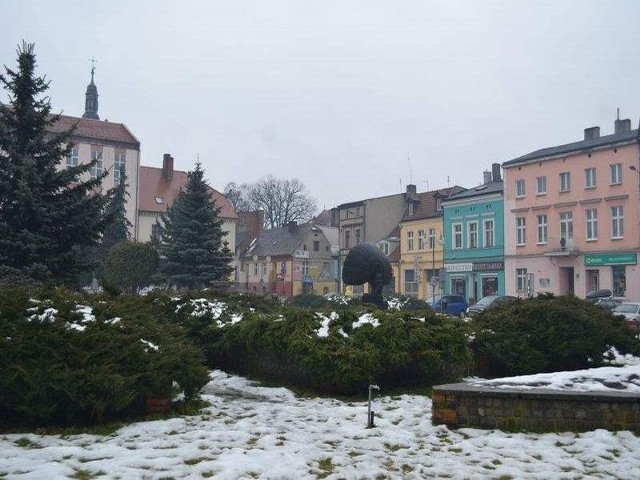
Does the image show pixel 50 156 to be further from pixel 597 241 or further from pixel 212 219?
pixel 597 241

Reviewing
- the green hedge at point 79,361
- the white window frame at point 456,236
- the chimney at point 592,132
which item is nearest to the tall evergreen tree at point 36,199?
the green hedge at point 79,361

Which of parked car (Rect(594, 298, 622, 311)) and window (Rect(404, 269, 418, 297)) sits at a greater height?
window (Rect(404, 269, 418, 297))

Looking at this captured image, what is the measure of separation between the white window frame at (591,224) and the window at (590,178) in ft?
5.25

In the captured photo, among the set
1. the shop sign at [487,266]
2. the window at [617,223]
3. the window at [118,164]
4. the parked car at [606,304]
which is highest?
the window at [118,164]

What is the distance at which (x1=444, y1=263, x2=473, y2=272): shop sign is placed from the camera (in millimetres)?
49281

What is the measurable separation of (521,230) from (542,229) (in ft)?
5.65

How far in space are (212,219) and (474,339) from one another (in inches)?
1006

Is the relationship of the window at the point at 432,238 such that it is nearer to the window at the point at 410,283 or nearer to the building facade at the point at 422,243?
the building facade at the point at 422,243

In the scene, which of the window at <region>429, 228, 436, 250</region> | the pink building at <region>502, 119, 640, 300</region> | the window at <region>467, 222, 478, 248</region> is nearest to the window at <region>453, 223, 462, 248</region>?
the window at <region>467, 222, 478, 248</region>

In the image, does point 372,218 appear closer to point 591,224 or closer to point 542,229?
point 542,229

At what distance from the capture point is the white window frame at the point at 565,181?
42.6 m

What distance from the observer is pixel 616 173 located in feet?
130

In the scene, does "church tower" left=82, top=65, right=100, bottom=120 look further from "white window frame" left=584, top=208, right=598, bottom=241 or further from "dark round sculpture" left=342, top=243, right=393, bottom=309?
"dark round sculpture" left=342, top=243, right=393, bottom=309

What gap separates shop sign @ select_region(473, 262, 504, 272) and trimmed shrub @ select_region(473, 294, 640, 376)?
1446 inches
